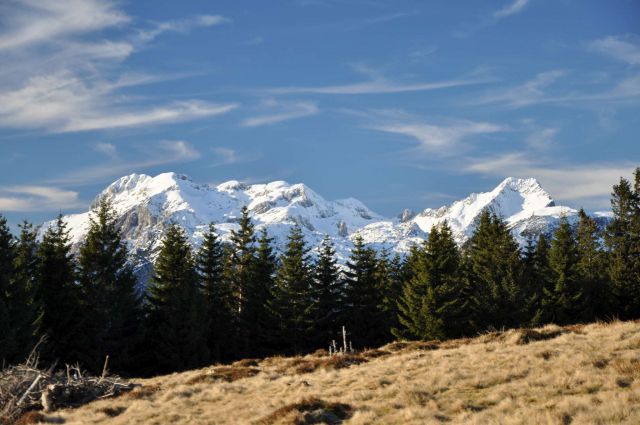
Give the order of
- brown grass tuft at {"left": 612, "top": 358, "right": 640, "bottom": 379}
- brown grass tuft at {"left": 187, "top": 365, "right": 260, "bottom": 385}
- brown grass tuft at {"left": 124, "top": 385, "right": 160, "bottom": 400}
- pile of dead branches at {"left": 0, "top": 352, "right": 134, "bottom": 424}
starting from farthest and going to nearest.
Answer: brown grass tuft at {"left": 187, "top": 365, "right": 260, "bottom": 385} → brown grass tuft at {"left": 124, "top": 385, "right": 160, "bottom": 400} → pile of dead branches at {"left": 0, "top": 352, "right": 134, "bottom": 424} → brown grass tuft at {"left": 612, "top": 358, "right": 640, "bottom": 379}

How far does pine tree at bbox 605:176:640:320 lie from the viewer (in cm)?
5278

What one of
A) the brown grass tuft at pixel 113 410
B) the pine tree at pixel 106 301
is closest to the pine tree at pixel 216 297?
the pine tree at pixel 106 301

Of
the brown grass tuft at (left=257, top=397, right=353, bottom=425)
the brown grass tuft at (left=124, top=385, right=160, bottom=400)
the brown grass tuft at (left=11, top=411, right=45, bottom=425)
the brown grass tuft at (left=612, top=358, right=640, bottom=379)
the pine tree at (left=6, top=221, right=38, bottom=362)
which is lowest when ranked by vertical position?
the brown grass tuft at (left=11, top=411, right=45, bottom=425)

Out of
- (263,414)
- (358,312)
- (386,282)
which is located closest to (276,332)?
(358,312)

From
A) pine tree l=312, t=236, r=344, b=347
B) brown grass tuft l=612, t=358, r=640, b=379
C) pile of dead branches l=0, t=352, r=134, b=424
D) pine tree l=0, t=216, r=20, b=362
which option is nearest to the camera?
brown grass tuft l=612, t=358, r=640, b=379

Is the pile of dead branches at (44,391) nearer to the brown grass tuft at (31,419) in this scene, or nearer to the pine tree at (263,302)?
the brown grass tuft at (31,419)

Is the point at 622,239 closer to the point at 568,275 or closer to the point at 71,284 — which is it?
the point at 568,275

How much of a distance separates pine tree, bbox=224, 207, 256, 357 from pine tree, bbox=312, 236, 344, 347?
638cm

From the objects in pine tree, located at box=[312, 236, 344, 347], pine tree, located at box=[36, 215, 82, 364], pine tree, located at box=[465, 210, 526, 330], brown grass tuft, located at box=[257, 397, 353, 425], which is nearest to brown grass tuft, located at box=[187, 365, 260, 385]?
brown grass tuft, located at box=[257, 397, 353, 425]

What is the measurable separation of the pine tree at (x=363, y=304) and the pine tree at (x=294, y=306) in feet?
13.7

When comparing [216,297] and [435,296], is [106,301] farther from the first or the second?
[435,296]

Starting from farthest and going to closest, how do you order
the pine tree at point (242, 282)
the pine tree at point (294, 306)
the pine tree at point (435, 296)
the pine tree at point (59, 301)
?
the pine tree at point (242, 282) < the pine tree at point (294, 306) < the pine tree at point (435, 296) < the pine tree at point (59, 301)

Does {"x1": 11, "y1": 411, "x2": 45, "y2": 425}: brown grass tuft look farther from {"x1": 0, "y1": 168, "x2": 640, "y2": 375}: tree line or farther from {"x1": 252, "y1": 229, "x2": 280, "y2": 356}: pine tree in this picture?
{"x1": 252, "y1": 229, "x2": 280, "y2": 356}: pine tree

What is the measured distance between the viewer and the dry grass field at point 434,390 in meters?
12.3
